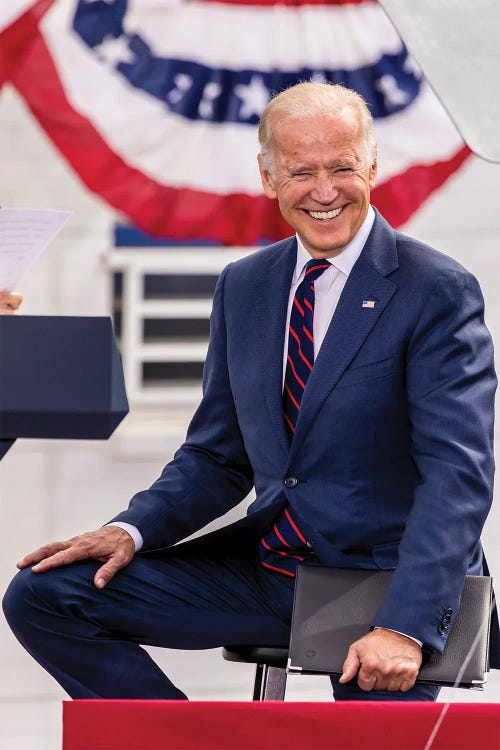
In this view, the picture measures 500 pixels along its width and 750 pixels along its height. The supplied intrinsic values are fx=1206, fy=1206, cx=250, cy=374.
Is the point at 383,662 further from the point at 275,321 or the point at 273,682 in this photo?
the point at 275,321

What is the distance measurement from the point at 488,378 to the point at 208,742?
725 millimetres

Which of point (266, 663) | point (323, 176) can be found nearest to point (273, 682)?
point (266, 663)

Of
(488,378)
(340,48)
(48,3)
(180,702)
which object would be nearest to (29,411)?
(180,702)

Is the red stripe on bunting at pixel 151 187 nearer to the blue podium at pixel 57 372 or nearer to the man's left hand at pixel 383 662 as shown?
the blue podium at pixel 57 372

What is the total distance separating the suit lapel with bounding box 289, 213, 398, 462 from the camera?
1753 millimetres

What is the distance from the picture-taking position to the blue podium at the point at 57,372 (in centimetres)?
143

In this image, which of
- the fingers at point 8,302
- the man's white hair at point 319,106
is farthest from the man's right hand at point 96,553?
the man's white hair at point 319,106

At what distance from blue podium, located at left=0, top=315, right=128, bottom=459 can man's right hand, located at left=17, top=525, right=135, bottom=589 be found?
40 centimetres

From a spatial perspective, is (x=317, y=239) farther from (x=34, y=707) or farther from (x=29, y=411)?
(x=34, y=707)

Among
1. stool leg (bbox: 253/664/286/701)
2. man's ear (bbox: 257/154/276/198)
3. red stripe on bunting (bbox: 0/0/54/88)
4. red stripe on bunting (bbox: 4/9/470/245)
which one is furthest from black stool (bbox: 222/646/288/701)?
red stripe on bunting (bbox: 0/0/54/88)

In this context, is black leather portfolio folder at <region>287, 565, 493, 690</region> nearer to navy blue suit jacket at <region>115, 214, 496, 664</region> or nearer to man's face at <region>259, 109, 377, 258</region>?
navy blue suit jacket at <region>115, 214, 496, 664</region>

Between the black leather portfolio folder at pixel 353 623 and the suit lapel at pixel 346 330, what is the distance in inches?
8.2

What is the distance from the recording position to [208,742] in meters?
1.25

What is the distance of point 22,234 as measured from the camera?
148 centimetres
